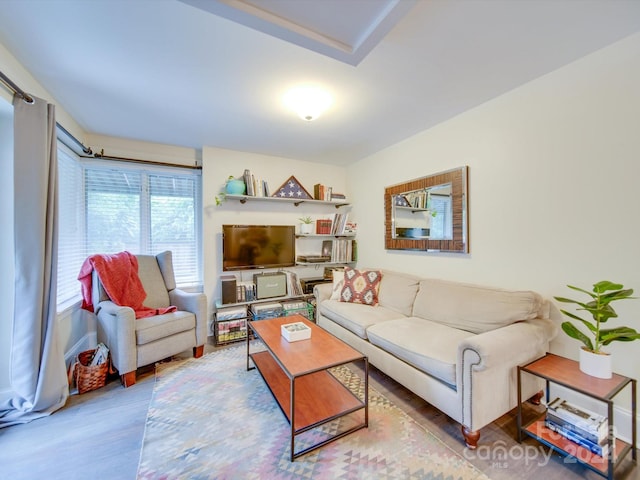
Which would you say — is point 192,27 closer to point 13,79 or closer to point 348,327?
point 13,79

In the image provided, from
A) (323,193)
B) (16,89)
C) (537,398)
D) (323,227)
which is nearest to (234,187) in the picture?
(323,193)

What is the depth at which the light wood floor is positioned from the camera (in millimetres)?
1307

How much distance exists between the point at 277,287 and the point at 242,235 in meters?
0.77

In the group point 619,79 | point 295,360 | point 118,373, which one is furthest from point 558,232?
point 118,373

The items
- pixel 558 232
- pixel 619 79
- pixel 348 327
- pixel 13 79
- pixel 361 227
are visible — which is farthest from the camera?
pixel 361 227

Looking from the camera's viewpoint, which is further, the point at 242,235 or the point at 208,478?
the point at 242,235

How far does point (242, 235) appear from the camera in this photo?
3162 mm

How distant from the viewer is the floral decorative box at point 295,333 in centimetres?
183

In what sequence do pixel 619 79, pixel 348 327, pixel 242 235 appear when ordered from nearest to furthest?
pixel 619 79
pixel 348 327
pixel 242 235

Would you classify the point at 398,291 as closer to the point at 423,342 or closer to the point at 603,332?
the point at 423,342

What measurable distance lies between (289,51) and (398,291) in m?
2.20

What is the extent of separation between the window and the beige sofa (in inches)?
85.3

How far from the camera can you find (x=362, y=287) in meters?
2.84

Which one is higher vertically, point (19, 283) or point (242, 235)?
point (242, 235)
